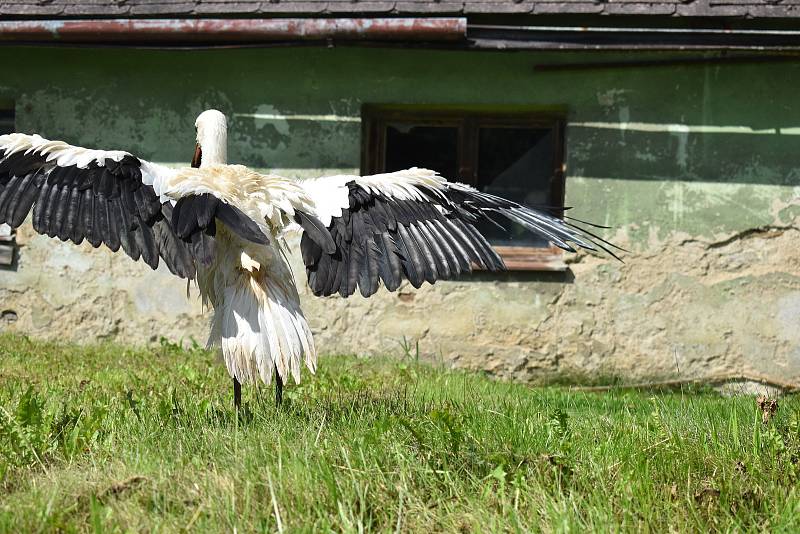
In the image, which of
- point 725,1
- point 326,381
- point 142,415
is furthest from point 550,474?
point 725,1

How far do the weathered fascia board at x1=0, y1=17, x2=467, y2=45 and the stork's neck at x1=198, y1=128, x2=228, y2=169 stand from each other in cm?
194

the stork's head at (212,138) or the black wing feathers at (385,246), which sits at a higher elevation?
the stork's head at (212,138)

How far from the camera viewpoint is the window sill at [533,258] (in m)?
6.74

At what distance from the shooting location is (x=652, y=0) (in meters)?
6.48

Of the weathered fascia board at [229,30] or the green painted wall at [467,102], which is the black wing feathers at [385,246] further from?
the green painted wall at [467,102]

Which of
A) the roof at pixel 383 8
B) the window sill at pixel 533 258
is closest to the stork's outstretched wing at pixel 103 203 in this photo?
the roof at pixel 383 8

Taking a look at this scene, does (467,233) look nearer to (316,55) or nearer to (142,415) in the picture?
(142,415)

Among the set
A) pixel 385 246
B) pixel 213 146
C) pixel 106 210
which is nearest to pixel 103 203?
pixel 106 210

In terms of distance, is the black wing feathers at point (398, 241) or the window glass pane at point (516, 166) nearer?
the black wing feathers at point (398, 241)

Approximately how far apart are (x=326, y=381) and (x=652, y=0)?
11.1ft

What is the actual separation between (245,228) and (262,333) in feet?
1.73

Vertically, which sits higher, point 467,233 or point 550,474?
point 467,233

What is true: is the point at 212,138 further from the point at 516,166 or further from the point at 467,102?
the point at 516,166

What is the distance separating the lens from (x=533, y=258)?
270 inches
